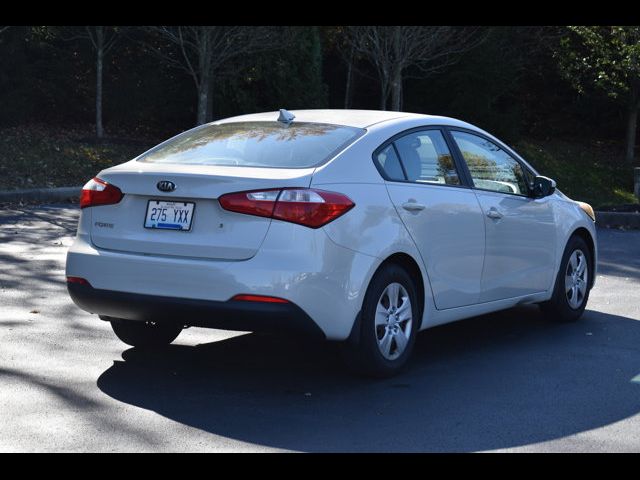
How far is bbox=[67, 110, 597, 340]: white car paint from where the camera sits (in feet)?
19.4

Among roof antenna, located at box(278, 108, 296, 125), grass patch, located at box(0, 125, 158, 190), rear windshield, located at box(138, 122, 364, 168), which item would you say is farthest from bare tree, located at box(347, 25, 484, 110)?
rear windshield, located at box(138, 122, 364, 168)

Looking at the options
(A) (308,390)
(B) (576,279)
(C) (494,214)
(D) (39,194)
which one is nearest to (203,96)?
(D) (39,194)

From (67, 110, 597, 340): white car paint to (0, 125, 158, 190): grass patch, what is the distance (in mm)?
11681

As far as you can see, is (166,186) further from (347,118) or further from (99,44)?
(99,44)

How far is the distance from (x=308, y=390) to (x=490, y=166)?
7.57 feet

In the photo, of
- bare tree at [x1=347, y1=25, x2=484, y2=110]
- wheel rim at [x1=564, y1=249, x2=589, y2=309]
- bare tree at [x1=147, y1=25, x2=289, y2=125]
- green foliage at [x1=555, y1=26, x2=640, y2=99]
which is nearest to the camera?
wheel rim at [x1=564, y1=249, x2=589, y2=309]

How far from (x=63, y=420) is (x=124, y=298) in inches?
36.0

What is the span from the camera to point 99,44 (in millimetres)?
24312

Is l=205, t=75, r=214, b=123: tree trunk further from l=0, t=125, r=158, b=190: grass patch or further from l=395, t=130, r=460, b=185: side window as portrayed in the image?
l=395, t=130, r=460, b=185: side window

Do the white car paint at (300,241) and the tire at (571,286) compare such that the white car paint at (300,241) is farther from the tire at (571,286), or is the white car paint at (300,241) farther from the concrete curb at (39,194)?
the concrete curb at (39,194)

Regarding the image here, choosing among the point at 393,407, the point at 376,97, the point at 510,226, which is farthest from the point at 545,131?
the point at 393,407

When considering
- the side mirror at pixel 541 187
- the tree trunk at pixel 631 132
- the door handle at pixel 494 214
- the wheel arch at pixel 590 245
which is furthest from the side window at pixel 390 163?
the tree trunk at pixel 631 132

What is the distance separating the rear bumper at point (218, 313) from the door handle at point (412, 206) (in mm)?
1008
